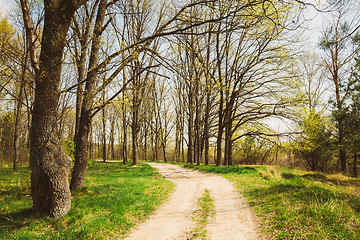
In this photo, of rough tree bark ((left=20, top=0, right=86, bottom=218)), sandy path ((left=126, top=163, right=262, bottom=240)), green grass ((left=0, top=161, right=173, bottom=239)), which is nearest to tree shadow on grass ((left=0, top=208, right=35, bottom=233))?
green grass ((left=0, top=161, right=173, bottom=239))

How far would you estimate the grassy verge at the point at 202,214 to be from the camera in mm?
4707

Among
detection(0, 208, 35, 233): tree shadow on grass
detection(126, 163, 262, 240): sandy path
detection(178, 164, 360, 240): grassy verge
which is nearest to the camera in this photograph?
detection(178, 164, 360, 240): grassy verge

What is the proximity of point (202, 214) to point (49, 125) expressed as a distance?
5.04 metres

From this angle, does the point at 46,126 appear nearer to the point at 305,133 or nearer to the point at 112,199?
the point at 112,199

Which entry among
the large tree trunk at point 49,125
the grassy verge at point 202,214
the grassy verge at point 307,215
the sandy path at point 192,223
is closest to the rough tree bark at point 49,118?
the large tree trunk at point 49,125

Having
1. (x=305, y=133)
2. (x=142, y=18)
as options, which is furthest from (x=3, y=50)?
(x=305, y=133)

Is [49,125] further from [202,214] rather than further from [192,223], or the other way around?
[202,214]

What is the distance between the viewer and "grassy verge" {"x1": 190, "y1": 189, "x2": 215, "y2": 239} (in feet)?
15.4

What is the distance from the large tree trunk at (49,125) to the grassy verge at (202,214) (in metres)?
3.47

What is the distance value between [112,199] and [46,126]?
325 centimetres

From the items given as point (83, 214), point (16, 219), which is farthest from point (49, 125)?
point (83, 214)

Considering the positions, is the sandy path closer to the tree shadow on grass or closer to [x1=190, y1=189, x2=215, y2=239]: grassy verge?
[x1=190, y1=189, x2=215, y2=239]: grassy verge

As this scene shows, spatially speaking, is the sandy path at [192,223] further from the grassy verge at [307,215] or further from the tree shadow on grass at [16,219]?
the tree shadow on grass at [16,219]

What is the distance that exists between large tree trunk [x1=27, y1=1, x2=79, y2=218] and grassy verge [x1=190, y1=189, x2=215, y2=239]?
3472mm
